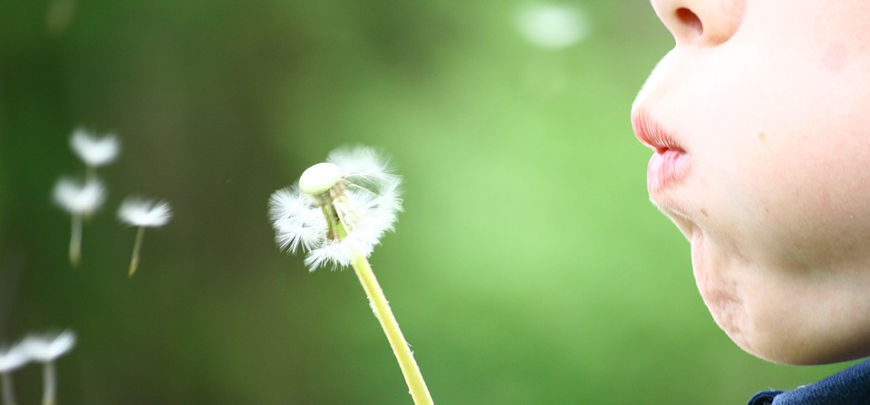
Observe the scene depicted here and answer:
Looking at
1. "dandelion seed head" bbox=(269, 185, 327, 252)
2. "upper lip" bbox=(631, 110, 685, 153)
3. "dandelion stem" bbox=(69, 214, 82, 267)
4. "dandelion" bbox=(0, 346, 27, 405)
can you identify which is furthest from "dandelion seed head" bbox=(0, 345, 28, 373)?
"upper lip" bbox=(631, 110, 685, 153)

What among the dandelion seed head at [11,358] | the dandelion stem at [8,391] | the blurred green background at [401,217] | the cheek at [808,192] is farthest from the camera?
the blurred green background at [401,217]

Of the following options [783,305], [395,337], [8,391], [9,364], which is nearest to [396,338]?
[395,337]

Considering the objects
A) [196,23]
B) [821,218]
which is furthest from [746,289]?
[196,23]

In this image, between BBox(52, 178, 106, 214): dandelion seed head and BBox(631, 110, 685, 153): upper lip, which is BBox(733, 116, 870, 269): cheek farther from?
BBox(52, 178, 106, 214): dandelion seed head

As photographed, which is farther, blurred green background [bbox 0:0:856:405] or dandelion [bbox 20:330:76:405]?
blurred green background [bbox 0:0:856:405]

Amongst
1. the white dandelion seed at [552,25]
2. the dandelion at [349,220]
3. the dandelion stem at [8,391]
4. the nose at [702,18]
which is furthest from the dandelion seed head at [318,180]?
the white dandelion seed at [552,25]

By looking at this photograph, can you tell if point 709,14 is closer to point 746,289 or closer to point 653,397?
point 746,289

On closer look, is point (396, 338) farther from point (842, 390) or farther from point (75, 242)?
point (75, 242)

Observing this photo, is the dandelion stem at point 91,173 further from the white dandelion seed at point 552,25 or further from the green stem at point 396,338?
the green stem at point 396,338
